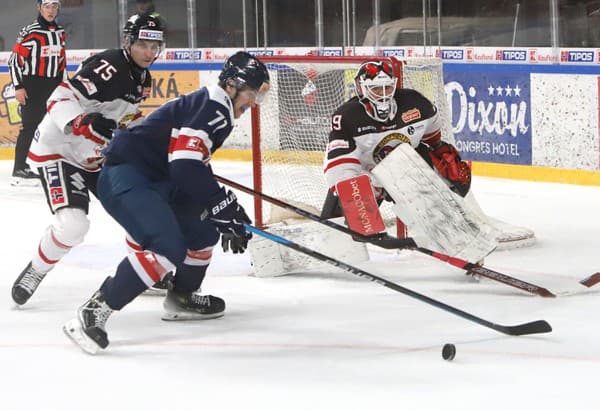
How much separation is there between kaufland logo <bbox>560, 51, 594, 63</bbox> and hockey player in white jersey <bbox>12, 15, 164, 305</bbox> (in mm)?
3340

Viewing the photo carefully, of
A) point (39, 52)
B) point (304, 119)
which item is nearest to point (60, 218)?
point (304, 119)

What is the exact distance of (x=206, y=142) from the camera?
3.42m

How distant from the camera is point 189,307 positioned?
385 cm

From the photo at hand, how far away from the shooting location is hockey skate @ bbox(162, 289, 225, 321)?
3852 mm

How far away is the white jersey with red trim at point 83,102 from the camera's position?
3.99 m

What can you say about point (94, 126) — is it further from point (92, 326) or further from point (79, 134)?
point (92, 326)

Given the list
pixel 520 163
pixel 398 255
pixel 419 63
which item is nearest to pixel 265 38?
pixel 520 163

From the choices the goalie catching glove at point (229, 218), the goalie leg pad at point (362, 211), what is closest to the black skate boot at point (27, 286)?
the goalie catching glove at point (229, 218)

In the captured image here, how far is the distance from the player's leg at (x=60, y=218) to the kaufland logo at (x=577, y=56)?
355cm

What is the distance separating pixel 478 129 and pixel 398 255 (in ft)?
8.03

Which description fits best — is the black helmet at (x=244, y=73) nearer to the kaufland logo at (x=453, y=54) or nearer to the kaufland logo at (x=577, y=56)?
the kaufland logo at (x=577, y=56)

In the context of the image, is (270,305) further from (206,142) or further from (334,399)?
(334,399)

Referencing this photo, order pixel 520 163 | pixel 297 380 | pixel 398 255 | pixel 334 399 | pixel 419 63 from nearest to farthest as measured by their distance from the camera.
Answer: pixel 334 399, pixel 297 380, pixel 398 255, pixel 419 63, pixel 520 163

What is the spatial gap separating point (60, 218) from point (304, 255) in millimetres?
1056
